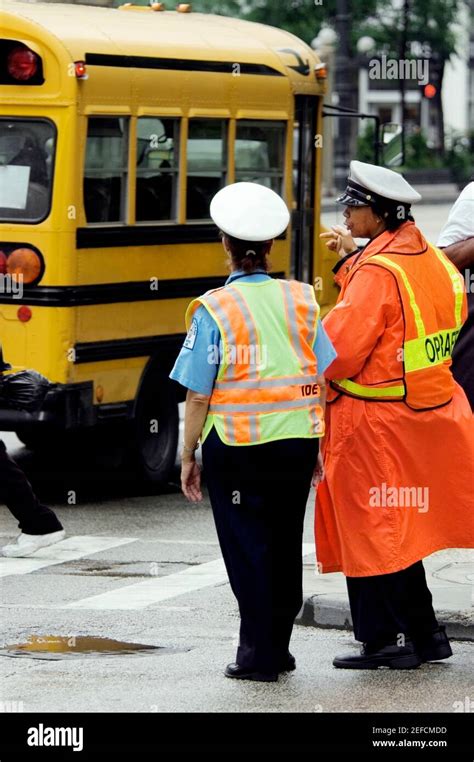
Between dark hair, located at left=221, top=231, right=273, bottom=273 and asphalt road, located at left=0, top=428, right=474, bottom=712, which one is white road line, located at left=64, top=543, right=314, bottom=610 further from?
dark hair, located at left=221, top=231, right=273, bottom=273

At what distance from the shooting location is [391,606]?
22.0 ft

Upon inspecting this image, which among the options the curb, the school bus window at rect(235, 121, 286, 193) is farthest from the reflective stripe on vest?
the school bus window at rect(235, 121, 286, 193)

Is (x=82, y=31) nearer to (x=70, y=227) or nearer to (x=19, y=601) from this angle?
(x=70, y=227)

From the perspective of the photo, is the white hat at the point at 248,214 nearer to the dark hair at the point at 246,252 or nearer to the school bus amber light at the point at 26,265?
the dark hair at the point at 246,252

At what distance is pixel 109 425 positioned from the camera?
37.1 ft

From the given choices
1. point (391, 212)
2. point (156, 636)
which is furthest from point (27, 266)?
point (391, 212)

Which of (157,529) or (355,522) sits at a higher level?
(355,522)

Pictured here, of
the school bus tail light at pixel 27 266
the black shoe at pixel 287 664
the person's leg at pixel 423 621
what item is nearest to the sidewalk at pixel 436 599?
the person's leg at pixel 423 621

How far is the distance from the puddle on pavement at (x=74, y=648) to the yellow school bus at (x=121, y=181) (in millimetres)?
3314

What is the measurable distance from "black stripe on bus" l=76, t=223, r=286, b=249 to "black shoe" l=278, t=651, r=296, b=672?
4.54 metres

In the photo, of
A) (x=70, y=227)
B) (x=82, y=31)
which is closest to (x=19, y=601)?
(x=70, y=227)
